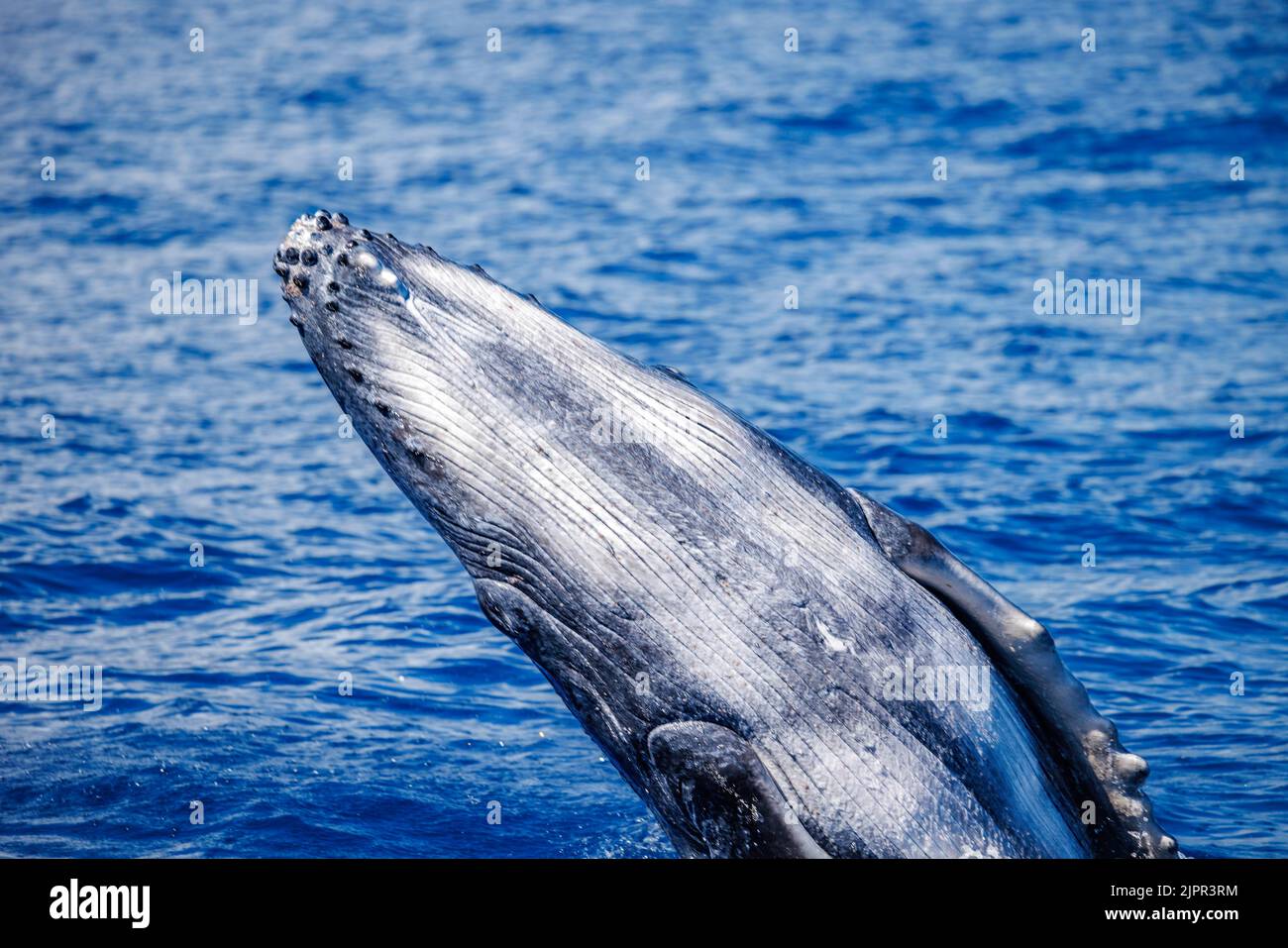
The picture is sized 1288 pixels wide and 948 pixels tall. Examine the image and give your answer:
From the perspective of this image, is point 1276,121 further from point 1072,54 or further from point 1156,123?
point 1072,54

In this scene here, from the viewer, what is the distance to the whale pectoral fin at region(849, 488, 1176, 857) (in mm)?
6066

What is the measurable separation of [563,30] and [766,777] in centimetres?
3255

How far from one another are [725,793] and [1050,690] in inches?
58.3

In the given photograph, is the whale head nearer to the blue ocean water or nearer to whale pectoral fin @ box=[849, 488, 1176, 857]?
whale pectoral fin @ box=[849, 488, 1176, 857]

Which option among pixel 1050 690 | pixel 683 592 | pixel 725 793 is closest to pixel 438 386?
pixel 683 592

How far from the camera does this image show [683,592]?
5680 mm

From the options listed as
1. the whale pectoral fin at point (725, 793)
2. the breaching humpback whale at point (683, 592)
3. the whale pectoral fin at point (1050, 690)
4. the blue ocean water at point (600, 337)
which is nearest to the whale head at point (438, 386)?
the breaching humpback whale at point (683, 592)

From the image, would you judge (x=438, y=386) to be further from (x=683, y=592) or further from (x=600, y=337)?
(x=600, y=337)

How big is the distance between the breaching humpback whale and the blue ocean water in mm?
3722

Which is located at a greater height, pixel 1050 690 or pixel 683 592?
pixel 683 592

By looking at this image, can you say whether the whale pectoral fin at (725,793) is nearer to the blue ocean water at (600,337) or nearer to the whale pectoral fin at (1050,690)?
the whale pectoral fin at (1050,690)

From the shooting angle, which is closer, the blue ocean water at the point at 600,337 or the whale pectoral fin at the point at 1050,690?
the whale pectoral fin at the point at 1050,690

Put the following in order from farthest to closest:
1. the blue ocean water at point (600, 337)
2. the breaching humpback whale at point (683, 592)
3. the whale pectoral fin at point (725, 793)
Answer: the blue ocean water at point (600, 337), the breaching humpback whale at point (683, 592), the whale pectoral fin at point (725, 793)

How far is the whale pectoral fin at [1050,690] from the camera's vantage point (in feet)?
19.9
